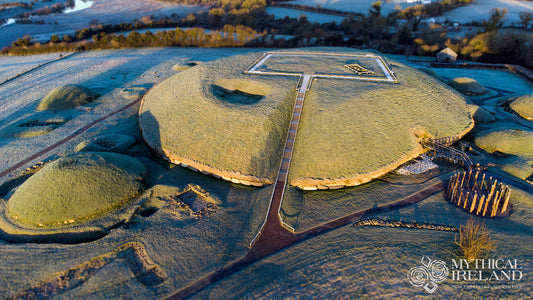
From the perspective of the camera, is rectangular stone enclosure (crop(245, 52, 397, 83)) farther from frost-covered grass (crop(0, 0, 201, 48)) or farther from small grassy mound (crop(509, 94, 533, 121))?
frost-covered grass (crop(0, 0, 201, 48))

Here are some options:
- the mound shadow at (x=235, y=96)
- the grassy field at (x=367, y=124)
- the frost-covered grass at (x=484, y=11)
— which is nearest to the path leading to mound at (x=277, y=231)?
the grassy field at (x=367, y=124)

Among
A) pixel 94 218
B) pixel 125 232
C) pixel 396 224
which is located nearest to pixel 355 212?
pixel 396 224

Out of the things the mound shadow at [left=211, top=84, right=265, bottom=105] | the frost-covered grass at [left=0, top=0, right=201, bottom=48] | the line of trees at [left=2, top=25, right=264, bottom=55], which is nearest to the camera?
the mound shadow at [left=211, top=84, right=265, bottom=105]

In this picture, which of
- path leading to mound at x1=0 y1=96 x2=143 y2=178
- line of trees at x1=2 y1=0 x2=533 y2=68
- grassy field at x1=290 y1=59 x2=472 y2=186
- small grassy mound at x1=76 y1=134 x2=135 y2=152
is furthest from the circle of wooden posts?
line of trees at x1=2 y1=0 x2=533 y2=68

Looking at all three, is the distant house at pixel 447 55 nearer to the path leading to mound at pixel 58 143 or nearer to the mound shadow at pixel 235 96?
the mound shadow at pixel 235 96

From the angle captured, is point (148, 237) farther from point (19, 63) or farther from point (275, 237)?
point (19, 63)

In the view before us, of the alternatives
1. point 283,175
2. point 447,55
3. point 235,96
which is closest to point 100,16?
point 235,96
